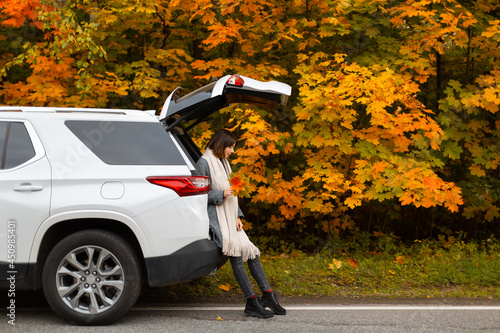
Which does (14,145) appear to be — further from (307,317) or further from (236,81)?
(307,317)

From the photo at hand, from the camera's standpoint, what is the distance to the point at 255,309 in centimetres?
545

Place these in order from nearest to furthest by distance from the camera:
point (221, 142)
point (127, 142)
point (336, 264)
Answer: point (127, 142)
point (221, 142)
point (336, 264)

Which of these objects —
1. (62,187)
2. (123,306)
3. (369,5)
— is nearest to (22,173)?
(62,187)

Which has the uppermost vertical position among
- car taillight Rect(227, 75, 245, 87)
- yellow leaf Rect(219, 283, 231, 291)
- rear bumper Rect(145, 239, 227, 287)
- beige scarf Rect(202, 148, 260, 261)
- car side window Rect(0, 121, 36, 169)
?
car taillight Rect(227, 75, 245, 87)

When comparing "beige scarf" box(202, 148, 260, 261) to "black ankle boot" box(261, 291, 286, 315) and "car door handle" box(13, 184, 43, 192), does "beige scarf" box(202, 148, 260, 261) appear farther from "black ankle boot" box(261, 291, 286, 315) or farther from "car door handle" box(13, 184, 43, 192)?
"car door handle" box(13, 184, 43, 192)

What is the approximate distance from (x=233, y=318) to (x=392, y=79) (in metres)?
4.00

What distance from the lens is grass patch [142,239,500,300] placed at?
639 centimetres

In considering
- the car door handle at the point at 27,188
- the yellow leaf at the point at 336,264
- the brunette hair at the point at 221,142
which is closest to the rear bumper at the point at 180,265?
the brunette hair at the point at 221,142

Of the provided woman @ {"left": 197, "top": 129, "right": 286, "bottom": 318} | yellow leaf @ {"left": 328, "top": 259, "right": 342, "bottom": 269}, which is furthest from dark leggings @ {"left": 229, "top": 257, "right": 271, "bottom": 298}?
yellow leaf @ {"left": 328, "top": 259, "right": 342, "bottom": 269}

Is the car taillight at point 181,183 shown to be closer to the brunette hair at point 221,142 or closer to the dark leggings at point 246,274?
the brunette hair at point 221,142

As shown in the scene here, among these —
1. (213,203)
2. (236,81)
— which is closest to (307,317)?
(213,203)

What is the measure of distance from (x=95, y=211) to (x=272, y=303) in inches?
76.4

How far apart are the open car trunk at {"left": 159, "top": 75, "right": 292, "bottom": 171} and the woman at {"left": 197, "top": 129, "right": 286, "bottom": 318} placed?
0.85 feet

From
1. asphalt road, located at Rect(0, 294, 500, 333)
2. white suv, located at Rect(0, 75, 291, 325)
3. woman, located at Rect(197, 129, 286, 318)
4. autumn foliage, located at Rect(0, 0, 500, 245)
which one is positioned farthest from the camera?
autumn foliage, located at Rect(0, 0, 500, 245)
